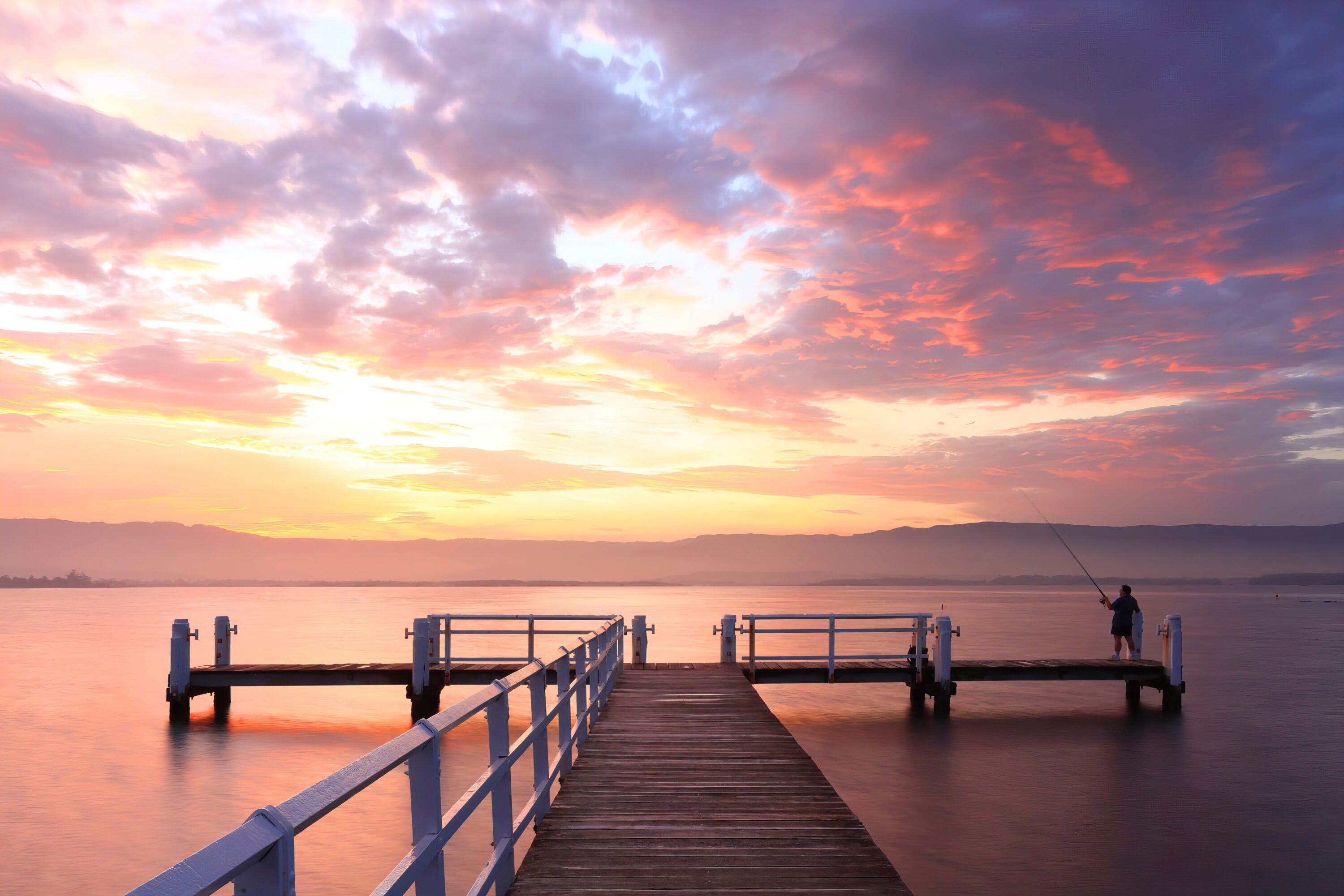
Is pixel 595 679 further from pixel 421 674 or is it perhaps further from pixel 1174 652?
pixel 1174 652

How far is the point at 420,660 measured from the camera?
18641 mm

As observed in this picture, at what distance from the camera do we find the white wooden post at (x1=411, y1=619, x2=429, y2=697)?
1864cm

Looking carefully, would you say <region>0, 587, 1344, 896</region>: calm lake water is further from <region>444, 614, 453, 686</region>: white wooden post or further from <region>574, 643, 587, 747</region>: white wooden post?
<region>574, 643, 587, 747</region>: white wooden post

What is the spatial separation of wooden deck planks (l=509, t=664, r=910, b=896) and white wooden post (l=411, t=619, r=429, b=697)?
828 centimetres

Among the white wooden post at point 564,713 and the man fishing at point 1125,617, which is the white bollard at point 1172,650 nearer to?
the man fishing at point 1125,617

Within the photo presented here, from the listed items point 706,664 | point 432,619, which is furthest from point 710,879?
point 432,619

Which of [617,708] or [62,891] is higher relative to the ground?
[617,708]

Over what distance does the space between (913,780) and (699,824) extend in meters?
11.4

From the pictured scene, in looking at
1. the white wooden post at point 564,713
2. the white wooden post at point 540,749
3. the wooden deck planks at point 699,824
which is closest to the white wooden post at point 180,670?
the wooden deck planks at point 699,824

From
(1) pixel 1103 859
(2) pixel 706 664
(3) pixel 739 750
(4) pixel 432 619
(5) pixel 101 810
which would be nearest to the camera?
(3) pixel 739 750

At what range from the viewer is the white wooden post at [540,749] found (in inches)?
277

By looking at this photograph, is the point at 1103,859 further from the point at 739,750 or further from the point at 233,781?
the point at 233,781

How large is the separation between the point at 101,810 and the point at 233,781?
2162 millimetres

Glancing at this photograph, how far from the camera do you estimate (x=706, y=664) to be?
18250 mm
